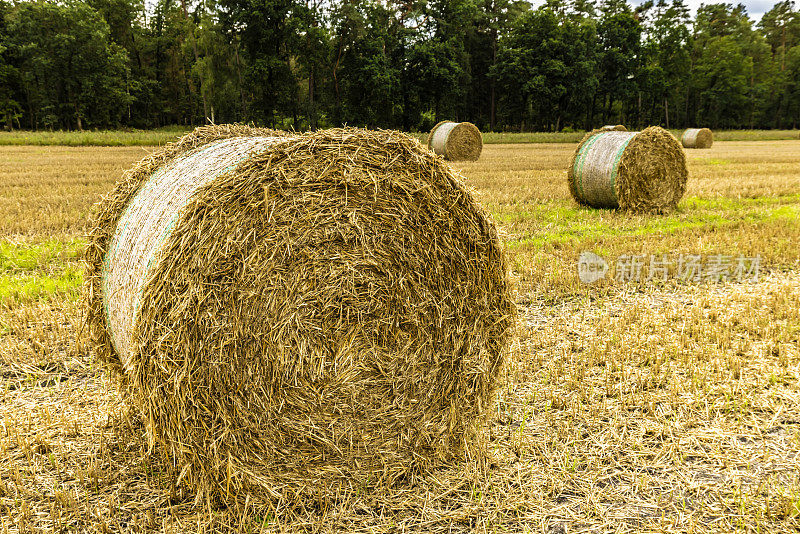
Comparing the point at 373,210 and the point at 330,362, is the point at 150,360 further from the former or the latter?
the point at 373,210

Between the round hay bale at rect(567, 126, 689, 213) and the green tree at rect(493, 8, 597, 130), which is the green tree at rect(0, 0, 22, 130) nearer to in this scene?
the green tree at rect(493, 8, 597, 130)

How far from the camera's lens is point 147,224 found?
113 inches

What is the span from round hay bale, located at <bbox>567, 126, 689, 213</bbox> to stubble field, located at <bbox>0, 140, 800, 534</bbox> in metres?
2.76

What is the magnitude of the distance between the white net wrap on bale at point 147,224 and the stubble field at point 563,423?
70 cm

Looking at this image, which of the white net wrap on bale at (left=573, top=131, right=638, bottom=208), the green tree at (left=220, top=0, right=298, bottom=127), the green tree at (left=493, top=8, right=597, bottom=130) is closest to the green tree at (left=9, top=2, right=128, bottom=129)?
the green tree at (left=220, top=0, right=298, bottom=127)

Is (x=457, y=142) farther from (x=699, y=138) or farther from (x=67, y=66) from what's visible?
(x=67, y=66)

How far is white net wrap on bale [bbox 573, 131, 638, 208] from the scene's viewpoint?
949cm

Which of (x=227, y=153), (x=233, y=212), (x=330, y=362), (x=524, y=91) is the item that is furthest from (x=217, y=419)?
(x=524, y=91)

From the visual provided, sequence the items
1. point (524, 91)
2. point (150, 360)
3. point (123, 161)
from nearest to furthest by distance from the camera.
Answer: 1. point (150, 360)
2. point (123, 161)
3. point (524, 91)

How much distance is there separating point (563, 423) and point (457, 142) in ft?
53.8


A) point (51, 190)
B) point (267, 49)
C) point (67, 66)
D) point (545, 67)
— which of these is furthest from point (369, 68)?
point (51, 190)

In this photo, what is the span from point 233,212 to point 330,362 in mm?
969

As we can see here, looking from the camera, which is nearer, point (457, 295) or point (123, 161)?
point (457, 295)

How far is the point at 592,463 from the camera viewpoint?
3018mm
